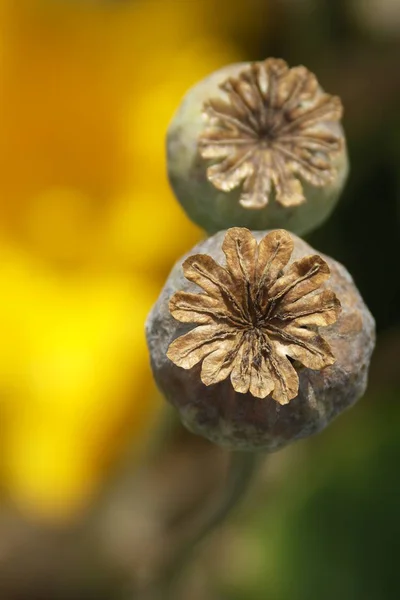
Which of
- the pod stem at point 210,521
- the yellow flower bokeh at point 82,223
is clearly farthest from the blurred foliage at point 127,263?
the pod stem at point 210,521

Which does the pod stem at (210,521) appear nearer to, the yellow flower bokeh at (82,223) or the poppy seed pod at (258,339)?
the poppy seed pod at (258,339)

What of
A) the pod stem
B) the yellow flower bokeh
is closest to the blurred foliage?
the yellow flower bokeh

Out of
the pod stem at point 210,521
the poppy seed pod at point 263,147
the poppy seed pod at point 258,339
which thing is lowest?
the pod stem at point 210,521

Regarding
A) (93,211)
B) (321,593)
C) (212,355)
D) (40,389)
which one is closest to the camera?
(212,355)

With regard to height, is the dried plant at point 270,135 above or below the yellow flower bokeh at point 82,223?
above

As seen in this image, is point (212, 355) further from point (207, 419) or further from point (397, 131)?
point (397, 131)

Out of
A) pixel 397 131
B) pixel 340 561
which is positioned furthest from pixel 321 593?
pixel 397 131
